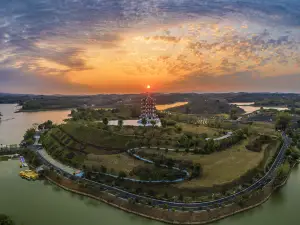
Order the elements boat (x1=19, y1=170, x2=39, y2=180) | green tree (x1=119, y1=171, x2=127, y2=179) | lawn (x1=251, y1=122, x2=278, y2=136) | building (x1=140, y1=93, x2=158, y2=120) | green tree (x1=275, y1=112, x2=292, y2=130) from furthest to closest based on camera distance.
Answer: green tree (x1=275, y1=112, x2=292, y2=130), building (x1=140, y1=93, x2=158, y2=120), lawn (x1=251, y1=122, x2=278, y2=136), boat (x1=19, y1=170, x2=39, y2=180), green tree (x1=119, y1=171, x2=127, y2=179)

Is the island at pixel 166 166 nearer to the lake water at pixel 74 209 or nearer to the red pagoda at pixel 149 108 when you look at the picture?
the lake water at pixel 74 209

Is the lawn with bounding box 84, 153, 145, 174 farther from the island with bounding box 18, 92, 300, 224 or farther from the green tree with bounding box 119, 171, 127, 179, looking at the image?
the green tree with bounding box 119, 171, 127, 179

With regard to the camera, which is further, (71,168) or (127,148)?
(127,148)

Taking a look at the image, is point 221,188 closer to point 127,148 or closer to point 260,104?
point 127,148

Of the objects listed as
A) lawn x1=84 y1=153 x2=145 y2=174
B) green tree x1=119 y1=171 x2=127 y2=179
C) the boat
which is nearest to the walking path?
lawn x1=84 y1=153 x2=145 y2=174

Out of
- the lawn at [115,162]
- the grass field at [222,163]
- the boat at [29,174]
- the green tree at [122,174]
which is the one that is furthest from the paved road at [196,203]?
the lawn at [115,162]

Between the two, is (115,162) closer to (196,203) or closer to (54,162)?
(54,162)

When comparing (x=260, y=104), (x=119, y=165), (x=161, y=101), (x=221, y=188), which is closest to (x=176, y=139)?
(x=119, y=165)

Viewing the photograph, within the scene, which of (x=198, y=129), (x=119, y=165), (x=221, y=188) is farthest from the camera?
(x=198, y=129)
